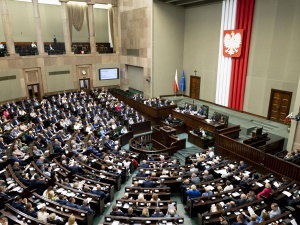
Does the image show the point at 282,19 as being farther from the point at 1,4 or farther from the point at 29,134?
the point at 1,4

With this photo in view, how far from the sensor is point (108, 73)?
23.7 metres

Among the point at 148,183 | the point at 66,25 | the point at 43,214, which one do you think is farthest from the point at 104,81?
the point at 43,214

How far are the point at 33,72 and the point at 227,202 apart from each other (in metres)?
18.2

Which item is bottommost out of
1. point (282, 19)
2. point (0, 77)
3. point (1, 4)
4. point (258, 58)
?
point (0, 77)

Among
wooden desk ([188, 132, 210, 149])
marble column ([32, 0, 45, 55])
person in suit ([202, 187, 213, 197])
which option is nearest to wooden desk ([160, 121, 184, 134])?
wooden desk ([188, 132, 210, 149])

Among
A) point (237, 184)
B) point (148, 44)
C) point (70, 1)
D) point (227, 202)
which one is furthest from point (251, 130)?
point (70, 1)

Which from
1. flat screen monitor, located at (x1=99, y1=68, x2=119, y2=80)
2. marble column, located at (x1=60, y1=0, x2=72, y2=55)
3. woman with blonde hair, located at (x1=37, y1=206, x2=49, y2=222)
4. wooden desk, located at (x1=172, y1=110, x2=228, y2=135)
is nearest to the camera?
woman with blonde hair, located at (x1=37, y1=206, x2=49, y2=222)

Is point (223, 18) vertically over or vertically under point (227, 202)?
over

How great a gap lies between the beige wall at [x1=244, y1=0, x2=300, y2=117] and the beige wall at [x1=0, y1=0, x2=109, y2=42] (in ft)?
53.1

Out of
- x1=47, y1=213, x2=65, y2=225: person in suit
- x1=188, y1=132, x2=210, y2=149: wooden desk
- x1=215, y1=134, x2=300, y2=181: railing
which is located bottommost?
x1=188, y1=132, x2=210, y2=149: wooden desk

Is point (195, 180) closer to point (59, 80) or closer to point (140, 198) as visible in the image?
point (140, 198)

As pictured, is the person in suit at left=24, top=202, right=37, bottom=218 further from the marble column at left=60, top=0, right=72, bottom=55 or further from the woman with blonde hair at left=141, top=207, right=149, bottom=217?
the marble column at left=60, top=0, right=72, bottom=55

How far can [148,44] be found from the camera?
19.4m

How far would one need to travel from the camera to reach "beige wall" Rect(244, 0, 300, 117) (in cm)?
1288
